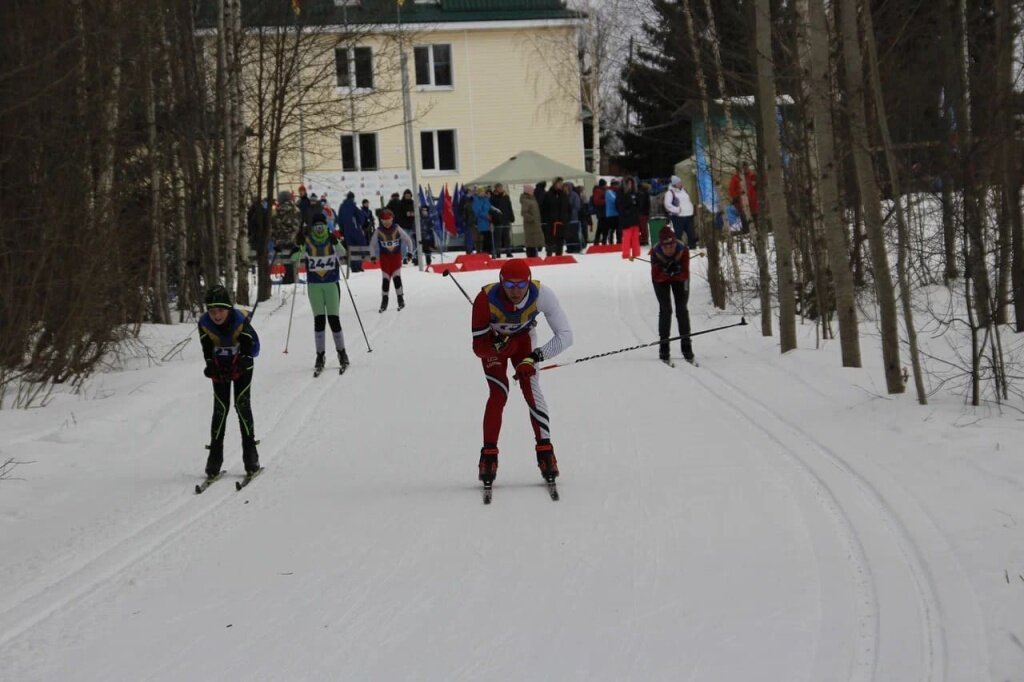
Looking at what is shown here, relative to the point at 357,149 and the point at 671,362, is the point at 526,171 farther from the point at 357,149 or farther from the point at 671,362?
the point at 671,362

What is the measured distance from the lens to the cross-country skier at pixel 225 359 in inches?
420

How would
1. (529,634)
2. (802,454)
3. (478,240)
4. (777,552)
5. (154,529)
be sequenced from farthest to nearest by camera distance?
(478,240) < (802,454) < (154,529) < (777,552) < (529,634)

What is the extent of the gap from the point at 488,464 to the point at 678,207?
19.3 metres

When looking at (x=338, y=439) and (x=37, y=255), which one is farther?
(x=37, y=255)

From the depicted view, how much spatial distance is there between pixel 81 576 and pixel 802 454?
567 centimetres

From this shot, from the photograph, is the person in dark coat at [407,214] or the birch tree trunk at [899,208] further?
the person in dark coat at [407,214]

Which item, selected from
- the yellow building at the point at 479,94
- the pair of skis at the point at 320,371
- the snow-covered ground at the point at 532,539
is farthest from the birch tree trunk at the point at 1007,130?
the yellow building at the point at 479,94

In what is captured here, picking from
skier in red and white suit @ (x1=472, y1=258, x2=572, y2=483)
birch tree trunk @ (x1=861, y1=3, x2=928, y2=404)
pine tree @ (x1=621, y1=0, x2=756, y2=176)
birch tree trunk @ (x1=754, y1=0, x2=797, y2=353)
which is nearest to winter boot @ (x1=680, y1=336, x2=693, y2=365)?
birch tree trunk @ (x1=754, y1=0, x2=797, y2=353)

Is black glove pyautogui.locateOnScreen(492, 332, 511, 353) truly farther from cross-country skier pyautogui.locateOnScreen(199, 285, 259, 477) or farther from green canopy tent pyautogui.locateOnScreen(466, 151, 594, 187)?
green canopy tent pyautogui.locateOnScreen(466, 151, 594, 187)

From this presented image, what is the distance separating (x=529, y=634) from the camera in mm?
6406

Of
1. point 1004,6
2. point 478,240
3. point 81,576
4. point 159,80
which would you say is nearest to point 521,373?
point 81,576

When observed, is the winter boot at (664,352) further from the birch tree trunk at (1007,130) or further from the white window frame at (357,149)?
the white window frame at (357,149)

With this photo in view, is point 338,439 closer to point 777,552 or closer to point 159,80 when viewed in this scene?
point 777,552

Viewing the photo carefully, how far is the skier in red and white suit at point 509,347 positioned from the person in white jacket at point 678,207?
18377 mm
